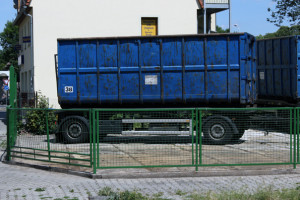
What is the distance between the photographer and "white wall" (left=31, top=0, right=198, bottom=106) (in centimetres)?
2311

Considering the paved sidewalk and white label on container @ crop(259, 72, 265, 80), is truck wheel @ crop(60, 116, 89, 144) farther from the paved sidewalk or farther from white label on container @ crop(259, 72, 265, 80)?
white label on container @ crop(259, 72, 265, 80)

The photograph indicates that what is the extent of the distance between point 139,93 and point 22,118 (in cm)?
358

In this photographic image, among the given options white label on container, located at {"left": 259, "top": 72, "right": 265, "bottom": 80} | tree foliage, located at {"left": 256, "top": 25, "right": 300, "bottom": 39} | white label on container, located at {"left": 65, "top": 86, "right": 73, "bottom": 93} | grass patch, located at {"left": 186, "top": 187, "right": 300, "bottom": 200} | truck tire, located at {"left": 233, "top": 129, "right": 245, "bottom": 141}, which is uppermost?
tree foliage, located at {"left": 256, "top": 25, "right": 300, "bottom": 39}

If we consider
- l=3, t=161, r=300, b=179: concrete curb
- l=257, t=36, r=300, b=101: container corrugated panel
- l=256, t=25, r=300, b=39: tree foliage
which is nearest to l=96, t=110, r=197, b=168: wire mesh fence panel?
l=3, t=161, r=300, b=179: concrete curb

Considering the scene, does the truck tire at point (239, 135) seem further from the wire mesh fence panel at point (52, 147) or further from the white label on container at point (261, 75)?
the white label on container at point (261, 75)

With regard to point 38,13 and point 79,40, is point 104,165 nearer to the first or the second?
point 79,40

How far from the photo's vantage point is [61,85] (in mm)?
14922

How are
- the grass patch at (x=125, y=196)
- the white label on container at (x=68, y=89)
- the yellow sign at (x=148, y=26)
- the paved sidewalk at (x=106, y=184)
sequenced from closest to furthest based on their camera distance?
1. the grass patch at (x=125, y=196)
2. the paved sidewalk at (x=106, y=184)
3. the white label on container at (x=68, y=89)
4. the yellow sign at (x=148, y=26)

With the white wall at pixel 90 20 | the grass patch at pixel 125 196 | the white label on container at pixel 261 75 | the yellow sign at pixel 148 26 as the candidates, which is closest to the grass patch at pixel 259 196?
the grass patch at pixel 125 196

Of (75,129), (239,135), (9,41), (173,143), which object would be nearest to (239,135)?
(239,135)

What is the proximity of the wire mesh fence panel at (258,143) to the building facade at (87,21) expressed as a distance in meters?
13.7

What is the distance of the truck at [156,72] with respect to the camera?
47.5 feet

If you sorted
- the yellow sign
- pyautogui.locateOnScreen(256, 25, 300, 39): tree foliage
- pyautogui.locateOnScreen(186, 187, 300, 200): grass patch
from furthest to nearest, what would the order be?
pyautogui.locateOnScreen(256, 25, 300, 39): tree foliage, the yellow sign, pyautogui.locateOnScreen(186, 187, 300, 200): grass patch

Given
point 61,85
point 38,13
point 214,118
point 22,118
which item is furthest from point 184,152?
point 38,13
